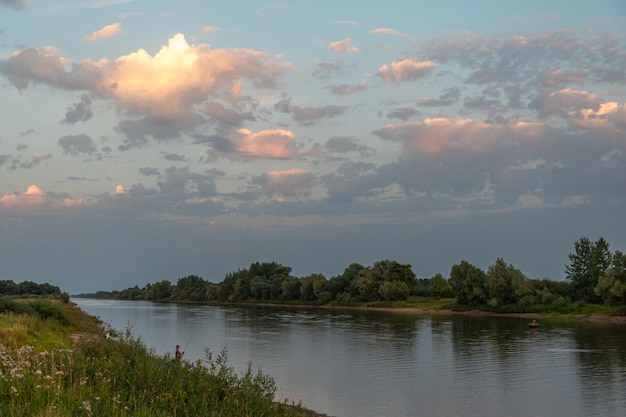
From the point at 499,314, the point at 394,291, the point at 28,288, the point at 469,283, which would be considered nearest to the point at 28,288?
the point at 28,288

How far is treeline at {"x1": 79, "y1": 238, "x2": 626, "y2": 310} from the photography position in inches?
3925

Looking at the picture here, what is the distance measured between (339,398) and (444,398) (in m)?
5.66

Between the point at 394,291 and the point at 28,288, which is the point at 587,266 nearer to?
the point at 394,291

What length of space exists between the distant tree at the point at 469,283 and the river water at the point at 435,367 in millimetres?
38373

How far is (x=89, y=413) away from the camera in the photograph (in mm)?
9727

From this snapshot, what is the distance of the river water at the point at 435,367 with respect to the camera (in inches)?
1171

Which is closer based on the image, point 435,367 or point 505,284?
point 435,367

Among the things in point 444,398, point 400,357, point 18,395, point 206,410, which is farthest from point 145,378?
point 400,357

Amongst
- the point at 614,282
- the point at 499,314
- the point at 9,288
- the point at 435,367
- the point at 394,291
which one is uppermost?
the point at 614,282

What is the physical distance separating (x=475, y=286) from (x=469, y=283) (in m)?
1.70

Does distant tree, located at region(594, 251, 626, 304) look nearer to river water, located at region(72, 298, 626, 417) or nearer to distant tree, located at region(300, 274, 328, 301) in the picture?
river water, located at region(72, 298, 626, 417)

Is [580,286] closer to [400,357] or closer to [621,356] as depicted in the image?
[621,356]

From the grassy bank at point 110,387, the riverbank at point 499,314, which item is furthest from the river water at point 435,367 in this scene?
the riverbank at point 499,314

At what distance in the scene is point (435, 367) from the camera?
4331 cm
